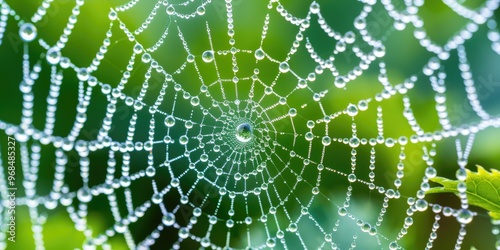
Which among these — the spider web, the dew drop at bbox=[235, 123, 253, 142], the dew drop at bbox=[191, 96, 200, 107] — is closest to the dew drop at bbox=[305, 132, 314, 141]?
the spider web

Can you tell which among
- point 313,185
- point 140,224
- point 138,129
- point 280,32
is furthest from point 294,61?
point 140,224

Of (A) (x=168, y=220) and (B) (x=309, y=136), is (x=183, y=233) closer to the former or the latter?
(A) (x=168, y=220)

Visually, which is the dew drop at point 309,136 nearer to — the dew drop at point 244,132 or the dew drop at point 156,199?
the dew drop at point 244,132

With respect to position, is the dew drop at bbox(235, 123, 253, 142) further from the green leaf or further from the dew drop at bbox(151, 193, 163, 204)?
the green leaf

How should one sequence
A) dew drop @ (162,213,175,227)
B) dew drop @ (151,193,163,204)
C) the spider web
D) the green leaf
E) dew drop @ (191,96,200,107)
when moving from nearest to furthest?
the green leaf < dew drop @ (162,213,175,227) < dew drop @ (151,193,163,204) < dew drop @ (191,96,200,107) < the spider web

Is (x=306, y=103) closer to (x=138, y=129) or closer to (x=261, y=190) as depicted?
(x=261, y=190)

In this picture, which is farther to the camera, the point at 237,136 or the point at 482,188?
the point at 237,136

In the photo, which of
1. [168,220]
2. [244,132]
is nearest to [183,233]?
[168,220]

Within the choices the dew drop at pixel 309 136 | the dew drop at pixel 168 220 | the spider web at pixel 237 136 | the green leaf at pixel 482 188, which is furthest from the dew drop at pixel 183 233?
the green leaf at pixel 482 188

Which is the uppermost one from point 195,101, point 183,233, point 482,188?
point 195,101
